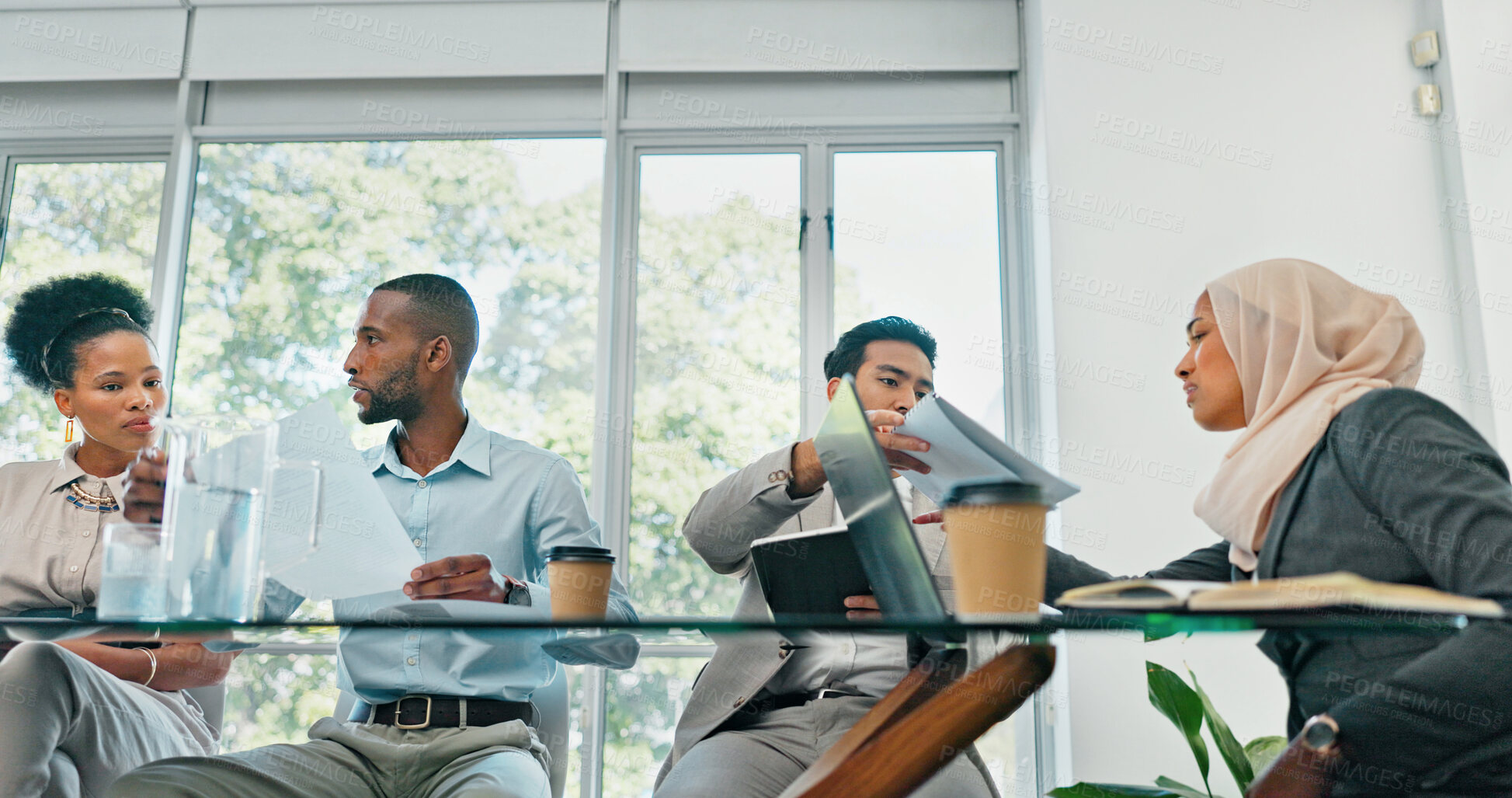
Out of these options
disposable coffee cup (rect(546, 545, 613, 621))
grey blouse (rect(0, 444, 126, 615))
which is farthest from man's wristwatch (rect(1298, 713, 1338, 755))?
grey blouse (rect(0, 444, 126, 615))

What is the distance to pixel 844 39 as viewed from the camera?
3.34m

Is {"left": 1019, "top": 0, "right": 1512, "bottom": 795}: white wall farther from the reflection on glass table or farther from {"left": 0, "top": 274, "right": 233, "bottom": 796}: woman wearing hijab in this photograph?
{"left": 0, "top": 274, "right": 233, "bottom": 796}: woman wearing hijab

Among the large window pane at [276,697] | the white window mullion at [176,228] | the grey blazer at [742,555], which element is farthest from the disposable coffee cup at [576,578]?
Answer: the white window mullion at [176,228]

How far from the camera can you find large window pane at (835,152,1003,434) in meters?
3.19

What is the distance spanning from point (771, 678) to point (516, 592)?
0.53 meters

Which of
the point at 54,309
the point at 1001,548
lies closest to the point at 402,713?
the point at 1001,548

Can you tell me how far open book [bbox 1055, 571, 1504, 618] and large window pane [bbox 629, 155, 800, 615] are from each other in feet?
7.04

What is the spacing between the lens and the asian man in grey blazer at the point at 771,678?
1.72 meters

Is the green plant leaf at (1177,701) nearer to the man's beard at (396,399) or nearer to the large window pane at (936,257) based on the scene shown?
the large window pane at (936,257)

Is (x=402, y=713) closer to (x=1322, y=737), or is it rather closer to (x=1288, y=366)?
(x=1322, y=737)

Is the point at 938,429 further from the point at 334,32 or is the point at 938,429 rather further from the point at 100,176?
the point at 100,176

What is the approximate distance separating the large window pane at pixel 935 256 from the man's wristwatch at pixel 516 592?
175 centimetres

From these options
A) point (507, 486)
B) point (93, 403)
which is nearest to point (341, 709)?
point (507, 486)

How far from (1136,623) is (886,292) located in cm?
233
